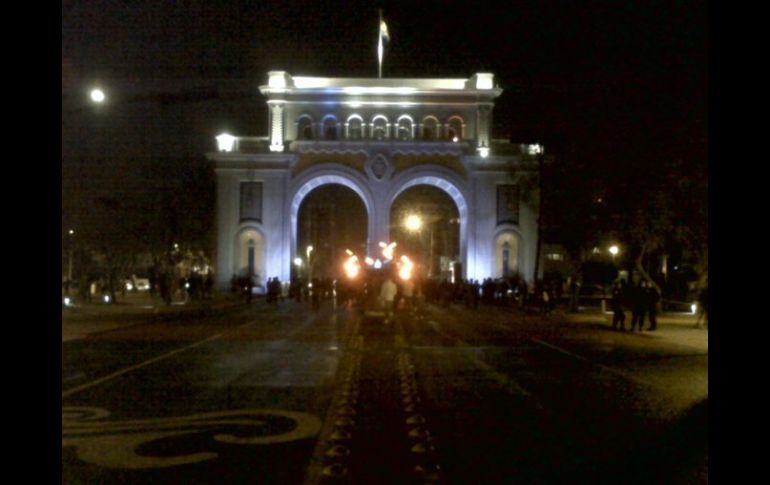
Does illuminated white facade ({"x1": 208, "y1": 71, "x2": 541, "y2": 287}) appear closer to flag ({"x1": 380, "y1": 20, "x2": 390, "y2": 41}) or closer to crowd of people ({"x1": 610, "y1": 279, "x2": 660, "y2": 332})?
flag ({"x1": 380, "y1": 20, "x2": 390, "y2": 41})

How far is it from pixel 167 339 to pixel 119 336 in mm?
2227

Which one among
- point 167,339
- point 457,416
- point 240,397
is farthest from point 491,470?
point 167,339

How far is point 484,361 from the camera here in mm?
23141

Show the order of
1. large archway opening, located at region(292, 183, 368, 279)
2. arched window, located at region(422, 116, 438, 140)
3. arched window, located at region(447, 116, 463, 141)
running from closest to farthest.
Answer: arched window, located at region(422, 116, 438, 140), arched window, located at region(447, 116, 463, 141), large archway opening, located at region(292, 183, 368, 279)

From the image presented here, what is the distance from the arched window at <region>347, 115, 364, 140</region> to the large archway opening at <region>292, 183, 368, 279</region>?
2425 cm

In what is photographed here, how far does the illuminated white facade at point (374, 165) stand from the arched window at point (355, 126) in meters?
0.08

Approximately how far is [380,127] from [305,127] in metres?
6.14

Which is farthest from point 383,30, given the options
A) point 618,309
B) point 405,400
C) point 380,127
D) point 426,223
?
point 405,400

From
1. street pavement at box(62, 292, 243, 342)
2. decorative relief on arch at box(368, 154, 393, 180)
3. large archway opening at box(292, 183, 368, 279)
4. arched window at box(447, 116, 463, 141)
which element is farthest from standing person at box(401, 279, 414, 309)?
large archway opening at box(292, 183, 368, 279)

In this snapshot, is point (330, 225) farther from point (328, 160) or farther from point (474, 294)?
point (474, 294)

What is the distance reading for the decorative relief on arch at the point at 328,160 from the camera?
86062 mm

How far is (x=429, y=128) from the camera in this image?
8969 cm

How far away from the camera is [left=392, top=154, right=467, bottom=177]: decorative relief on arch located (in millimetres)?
86312
